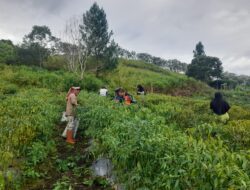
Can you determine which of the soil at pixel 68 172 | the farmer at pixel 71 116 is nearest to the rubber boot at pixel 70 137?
the farmer at pixel 71 116

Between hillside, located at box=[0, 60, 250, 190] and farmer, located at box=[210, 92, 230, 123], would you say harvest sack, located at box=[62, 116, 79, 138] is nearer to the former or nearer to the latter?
hillside, located at box=[0, 60, 250, 190]

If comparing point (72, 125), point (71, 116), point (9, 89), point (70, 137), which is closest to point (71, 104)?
point (71, 116)

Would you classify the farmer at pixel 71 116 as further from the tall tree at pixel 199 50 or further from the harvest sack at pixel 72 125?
the tall tree at pixel 199 50

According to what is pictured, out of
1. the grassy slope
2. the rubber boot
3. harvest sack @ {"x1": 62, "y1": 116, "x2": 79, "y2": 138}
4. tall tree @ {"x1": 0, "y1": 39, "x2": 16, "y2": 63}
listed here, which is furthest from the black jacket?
tall tree @ {"x1": 0, "y1": 39, "x2": 16, "y2": 63}

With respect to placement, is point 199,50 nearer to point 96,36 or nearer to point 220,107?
point 96,36

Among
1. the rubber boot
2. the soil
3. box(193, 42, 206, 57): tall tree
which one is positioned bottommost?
the soil

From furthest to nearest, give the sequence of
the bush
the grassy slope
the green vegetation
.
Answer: the grassy slope, the bush, the green vegetation

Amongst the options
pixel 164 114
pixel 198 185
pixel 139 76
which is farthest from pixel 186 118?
pixel 139 76

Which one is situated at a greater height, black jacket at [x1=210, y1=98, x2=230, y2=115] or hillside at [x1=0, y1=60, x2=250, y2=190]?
black jacket at [x1=210, y1=98, x2=230, y2=115]

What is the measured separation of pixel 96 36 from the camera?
3091cm

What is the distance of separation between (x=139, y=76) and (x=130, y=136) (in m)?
32.0

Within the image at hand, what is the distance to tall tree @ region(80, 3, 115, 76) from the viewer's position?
1208 inches

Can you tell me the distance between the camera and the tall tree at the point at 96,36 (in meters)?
30.7

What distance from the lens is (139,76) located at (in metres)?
37.0
